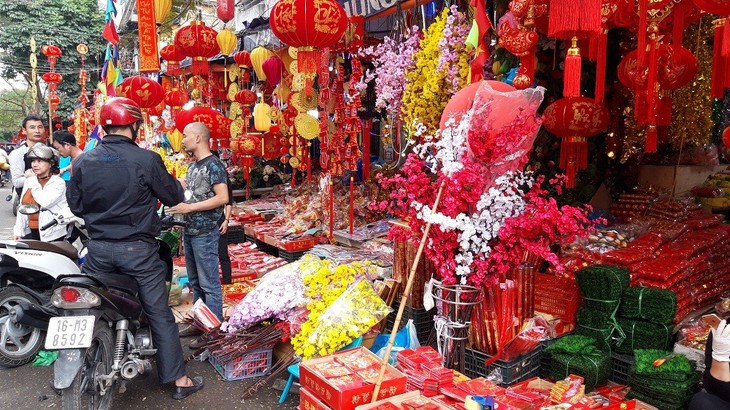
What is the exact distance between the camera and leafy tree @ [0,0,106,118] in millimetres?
23297

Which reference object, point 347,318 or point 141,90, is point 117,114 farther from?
point 141,90

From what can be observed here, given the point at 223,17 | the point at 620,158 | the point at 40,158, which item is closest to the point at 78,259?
the point at 40,158

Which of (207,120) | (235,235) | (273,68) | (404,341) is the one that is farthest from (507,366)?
(235,235)

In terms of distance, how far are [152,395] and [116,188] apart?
1544 millimetres

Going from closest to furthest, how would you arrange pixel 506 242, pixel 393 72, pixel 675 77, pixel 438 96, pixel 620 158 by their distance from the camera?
pixel 506 242 < pixel 675 77 < pixel 438 96 < pixel 393 72 < pixel 620 158

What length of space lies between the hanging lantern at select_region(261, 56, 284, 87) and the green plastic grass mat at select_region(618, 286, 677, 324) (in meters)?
5.51

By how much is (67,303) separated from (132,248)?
502mm

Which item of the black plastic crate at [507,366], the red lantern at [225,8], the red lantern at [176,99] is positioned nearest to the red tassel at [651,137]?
the black plastic crate at [507,366]

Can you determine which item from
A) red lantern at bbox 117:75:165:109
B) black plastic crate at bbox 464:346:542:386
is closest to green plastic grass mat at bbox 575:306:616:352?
black plastic crate at bbox 464:346:542:386

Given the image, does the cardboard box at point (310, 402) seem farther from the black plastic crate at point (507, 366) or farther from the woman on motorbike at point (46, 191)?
the woman on motorbike at point (46, 191)

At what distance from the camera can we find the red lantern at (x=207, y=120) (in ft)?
22.9

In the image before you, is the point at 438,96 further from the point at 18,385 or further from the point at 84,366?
the point at 18,385

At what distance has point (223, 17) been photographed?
601 centimetres

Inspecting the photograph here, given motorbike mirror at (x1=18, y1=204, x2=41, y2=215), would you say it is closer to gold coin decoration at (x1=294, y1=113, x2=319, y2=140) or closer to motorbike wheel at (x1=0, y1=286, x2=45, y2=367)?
motorbike wheel at (x1=0, y1=286, x2=45, y2=367)
